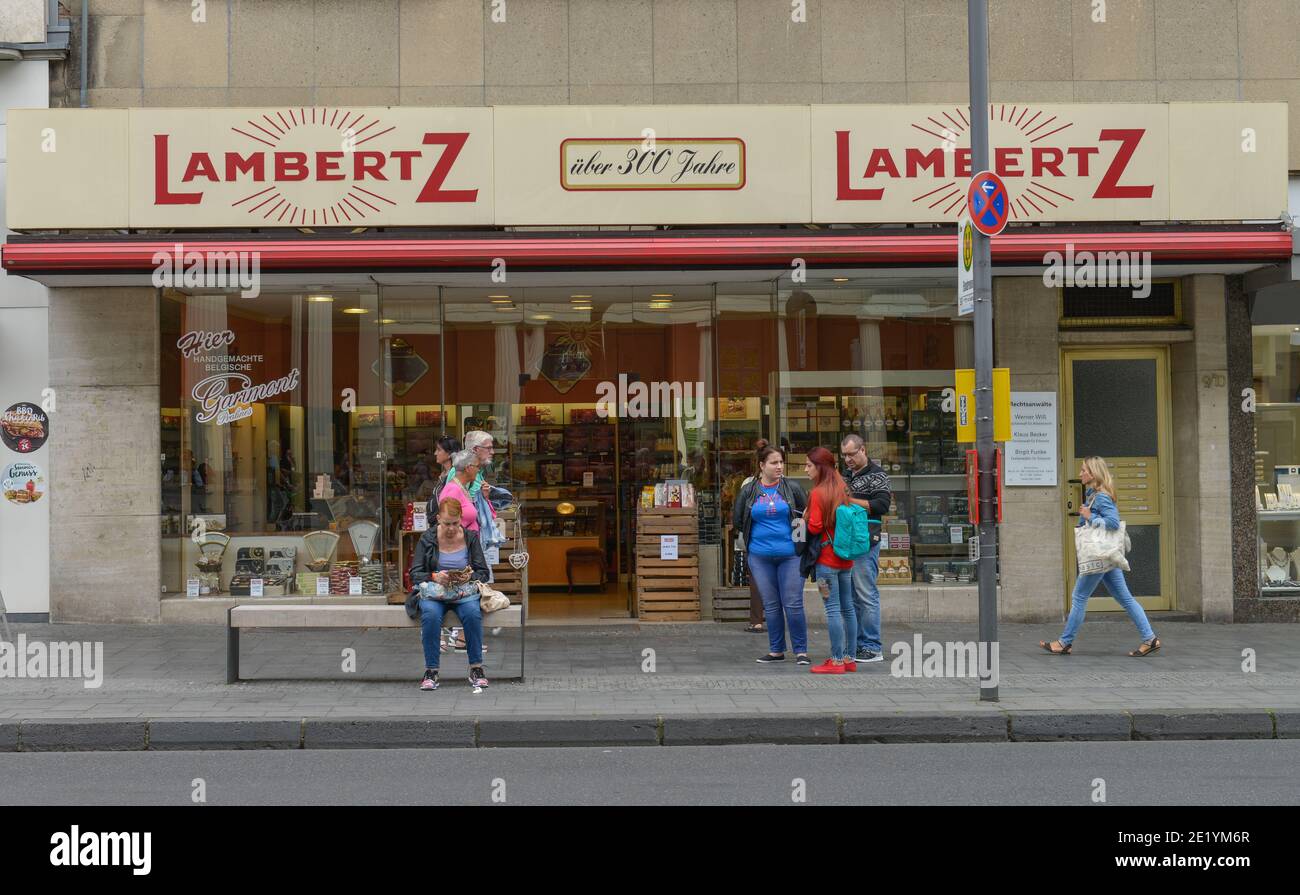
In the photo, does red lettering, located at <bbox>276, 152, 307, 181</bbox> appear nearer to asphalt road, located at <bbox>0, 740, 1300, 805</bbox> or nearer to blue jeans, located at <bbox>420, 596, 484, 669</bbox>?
blue jeans, located at <bbox>420, 596, 484, 669</bbox>

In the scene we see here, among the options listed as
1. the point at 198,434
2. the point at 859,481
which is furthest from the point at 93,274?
the point at 859,481

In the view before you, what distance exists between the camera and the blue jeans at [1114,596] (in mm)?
11031

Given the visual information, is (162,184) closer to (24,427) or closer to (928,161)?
(24,427)

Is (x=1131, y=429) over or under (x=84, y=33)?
under

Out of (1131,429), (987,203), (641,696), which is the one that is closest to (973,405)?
(987,203)

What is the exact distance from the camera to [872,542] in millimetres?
10812

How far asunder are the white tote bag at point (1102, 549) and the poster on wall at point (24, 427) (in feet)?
33.6

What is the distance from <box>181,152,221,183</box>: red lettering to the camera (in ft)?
39.4

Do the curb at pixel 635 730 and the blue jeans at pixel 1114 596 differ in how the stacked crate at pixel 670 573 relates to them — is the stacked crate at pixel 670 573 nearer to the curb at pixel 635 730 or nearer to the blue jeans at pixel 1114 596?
the blue jeans at pixel 1114 596

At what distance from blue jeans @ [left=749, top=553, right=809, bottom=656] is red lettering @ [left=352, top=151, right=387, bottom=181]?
16.9 feet

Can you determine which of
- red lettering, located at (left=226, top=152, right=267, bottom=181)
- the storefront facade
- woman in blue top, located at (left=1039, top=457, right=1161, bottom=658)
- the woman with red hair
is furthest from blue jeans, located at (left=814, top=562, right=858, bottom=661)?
red lettering, located at (left=226, top=152, right=267, bottom=181)

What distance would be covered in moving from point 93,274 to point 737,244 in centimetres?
605

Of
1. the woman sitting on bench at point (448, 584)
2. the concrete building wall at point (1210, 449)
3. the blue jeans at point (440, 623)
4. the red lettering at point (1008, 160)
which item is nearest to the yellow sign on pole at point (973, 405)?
the red lettering at point (1008, 160)

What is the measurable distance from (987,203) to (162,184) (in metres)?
7.65
